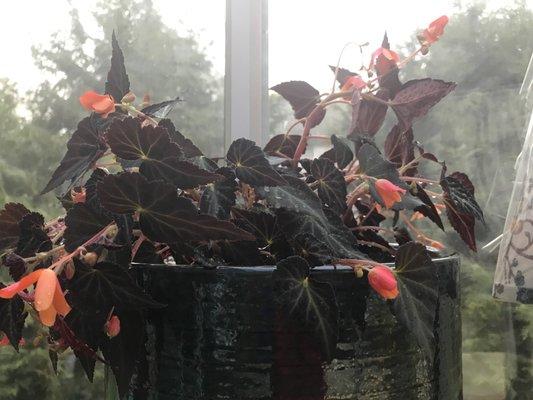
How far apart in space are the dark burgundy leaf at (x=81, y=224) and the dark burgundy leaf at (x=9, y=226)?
79mm

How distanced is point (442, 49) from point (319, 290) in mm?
853

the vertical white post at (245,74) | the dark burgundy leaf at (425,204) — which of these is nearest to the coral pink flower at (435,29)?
the dark burgundy leaf at (425,204)

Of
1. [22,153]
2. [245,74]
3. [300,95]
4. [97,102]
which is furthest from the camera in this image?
[245,74]

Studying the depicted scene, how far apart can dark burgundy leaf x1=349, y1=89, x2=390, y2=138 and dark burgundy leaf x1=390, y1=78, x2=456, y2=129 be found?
0.04ft

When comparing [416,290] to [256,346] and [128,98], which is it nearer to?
[256,346]

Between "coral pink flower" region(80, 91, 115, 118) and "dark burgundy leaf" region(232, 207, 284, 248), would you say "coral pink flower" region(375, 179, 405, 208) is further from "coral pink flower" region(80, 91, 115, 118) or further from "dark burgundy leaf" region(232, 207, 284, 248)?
"coral pink flower" region(80, 91, 115, 118)

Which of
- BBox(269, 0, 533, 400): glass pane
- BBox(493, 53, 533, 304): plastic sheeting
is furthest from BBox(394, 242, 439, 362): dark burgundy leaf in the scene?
BBox(269, 0, 533, 400): glass pane

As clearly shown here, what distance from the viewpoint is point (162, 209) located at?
302 mm

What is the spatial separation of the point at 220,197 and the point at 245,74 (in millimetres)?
814

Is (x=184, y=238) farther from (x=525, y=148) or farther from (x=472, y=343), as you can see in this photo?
(x=472, y=343)

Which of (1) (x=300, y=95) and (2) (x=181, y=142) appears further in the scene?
(1) (x=300, y=95)

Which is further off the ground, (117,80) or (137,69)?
(137,69)

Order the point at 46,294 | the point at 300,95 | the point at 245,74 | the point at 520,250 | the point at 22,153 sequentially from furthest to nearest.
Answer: the point at 245,74
the point at 22,153
the point at 520,250
the point at 300,95
the point at 46,294

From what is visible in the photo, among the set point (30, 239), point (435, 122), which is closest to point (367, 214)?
point (30, 239)
